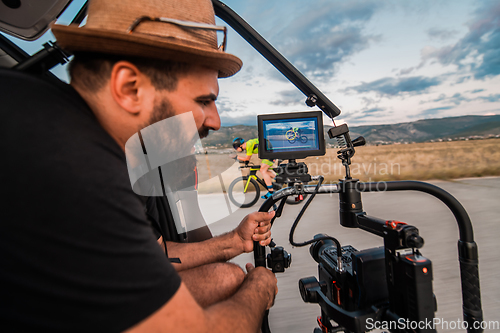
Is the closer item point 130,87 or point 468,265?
point 130,87

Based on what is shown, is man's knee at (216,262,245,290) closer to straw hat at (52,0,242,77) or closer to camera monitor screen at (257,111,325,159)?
camera monitor screen at (257,111,325,159)

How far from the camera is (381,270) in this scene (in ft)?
2.99

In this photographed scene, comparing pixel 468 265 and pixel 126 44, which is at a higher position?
pixel 126 44

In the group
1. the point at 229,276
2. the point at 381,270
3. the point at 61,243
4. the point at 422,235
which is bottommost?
the point at 422,235

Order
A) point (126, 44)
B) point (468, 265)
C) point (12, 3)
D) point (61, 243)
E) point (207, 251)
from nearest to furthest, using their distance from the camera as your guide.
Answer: point (61, 243) → point (126, 44) → point (468, 265) → point (12, 3) → point (207, 251)

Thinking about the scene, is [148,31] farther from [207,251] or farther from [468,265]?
[468,265]

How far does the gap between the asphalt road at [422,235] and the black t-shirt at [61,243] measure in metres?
1.48

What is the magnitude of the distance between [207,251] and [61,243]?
3.40ft

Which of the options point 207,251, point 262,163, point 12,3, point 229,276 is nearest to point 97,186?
point 229,276

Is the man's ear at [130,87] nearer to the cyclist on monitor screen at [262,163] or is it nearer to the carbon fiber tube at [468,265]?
the carbon fiber tube at [468,265]

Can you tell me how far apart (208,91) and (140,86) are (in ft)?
0.68

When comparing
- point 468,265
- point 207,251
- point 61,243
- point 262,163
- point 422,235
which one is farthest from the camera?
point 262,163

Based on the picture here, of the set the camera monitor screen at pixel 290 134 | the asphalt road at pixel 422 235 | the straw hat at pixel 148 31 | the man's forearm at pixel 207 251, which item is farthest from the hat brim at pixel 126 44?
the asphalt road at pixel 422 235

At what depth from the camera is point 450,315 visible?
1643 mm
